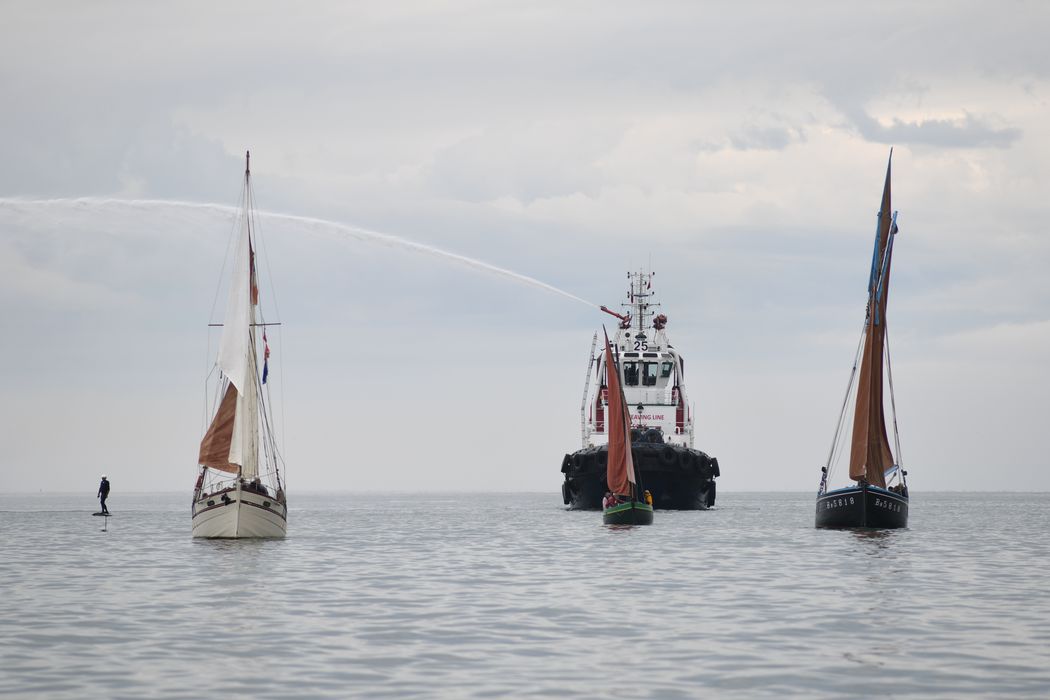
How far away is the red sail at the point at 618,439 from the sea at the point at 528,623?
17.2m

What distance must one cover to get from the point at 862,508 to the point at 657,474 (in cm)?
3718

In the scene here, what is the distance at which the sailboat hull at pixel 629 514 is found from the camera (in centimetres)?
7564

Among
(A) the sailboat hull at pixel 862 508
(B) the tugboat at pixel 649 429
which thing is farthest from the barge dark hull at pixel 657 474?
(A) the sailboat hull at pixel 862 508

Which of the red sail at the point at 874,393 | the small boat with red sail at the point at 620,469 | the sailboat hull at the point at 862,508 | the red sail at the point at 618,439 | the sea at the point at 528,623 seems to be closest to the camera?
the sea at the point at 528,623

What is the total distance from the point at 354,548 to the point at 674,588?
26.1 m

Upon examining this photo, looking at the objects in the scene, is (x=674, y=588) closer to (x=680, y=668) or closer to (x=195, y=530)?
(x=680, y=668)

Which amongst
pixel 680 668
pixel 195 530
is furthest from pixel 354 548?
pixel 680 668

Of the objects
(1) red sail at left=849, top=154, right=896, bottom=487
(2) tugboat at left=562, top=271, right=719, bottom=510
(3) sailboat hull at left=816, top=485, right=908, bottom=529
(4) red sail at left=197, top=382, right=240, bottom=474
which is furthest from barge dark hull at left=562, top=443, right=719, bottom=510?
(4) red sail at left=197, top=382, right=240, bottom=474

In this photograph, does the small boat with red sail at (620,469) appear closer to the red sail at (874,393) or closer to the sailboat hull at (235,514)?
the red sail at (874,393)

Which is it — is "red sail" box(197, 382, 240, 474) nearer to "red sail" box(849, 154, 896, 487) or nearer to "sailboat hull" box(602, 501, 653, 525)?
"sailboat hull" box(602, 501, 653, 525)

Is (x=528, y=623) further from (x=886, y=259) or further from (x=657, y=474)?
(x=657, y=474)

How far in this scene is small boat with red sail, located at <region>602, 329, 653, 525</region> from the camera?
7458 cm

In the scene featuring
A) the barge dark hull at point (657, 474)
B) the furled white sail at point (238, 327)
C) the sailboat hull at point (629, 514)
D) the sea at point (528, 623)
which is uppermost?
the furled white sail at point (238, 327)

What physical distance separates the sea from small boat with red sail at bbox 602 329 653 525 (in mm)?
17446
